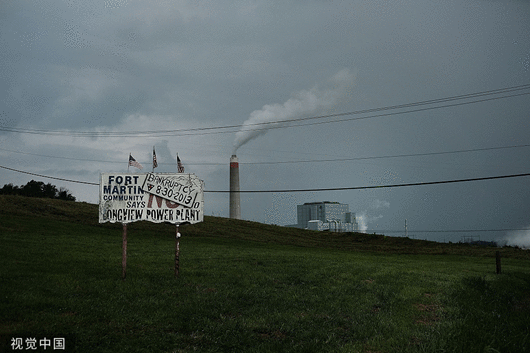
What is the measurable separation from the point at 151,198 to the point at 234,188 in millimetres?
82191

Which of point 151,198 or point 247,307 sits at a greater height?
point 151,198

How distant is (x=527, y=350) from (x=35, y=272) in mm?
18306

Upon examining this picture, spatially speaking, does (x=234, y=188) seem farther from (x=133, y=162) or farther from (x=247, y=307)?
(x=247, y=307)

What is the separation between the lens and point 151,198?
1948 cm

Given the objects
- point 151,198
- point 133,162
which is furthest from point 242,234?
point 133,162

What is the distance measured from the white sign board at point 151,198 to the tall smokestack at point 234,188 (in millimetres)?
80020

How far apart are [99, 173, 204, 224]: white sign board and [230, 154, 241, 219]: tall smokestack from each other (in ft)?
263

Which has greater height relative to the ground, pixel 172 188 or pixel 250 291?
pixel 172 188

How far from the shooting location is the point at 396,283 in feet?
65.7

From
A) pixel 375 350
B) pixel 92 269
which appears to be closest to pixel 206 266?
pixel 92 269

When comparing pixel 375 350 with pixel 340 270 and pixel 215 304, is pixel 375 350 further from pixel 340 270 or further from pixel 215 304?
pixel 340 270

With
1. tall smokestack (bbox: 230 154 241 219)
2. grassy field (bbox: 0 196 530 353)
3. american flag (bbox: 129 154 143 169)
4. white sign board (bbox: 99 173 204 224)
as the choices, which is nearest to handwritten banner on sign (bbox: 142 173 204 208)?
white sign board (bbox: 99 173 204 224)

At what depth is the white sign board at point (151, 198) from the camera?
62.3 feet

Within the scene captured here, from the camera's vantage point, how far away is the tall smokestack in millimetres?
100250
